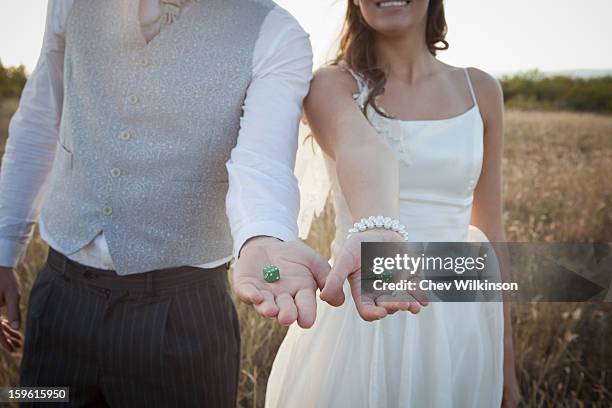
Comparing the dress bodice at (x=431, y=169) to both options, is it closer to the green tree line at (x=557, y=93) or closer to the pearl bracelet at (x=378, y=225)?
the pearl bracelet at (x=378, y=225)

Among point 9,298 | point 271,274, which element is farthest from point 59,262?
point 271,274

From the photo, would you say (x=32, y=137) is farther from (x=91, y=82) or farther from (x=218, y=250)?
(x=218, y=250)

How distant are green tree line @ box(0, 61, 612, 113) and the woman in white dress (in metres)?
4.06

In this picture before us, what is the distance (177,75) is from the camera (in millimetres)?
1420

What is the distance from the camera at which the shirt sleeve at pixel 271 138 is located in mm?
1229

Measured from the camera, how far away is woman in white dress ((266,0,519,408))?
160 centimetres

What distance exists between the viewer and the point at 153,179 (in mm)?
1428

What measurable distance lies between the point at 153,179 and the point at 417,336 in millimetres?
913

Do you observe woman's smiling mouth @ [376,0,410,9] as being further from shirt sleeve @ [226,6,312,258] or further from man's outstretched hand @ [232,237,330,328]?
man's outstretched hand @ [232,237,330,328]

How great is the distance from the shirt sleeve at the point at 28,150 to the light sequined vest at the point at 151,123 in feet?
0.60

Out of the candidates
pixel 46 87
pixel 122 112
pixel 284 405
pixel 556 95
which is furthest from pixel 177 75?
pixel 556 95

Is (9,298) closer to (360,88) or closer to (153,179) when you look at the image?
(153,179)

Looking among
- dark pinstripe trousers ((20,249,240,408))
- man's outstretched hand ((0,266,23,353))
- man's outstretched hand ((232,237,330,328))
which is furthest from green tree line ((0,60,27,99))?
man's outstretched hand ((232,237,330,328))

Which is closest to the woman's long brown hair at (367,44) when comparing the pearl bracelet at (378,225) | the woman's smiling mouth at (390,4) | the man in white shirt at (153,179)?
the woman's smiling mouth at (390,4)
